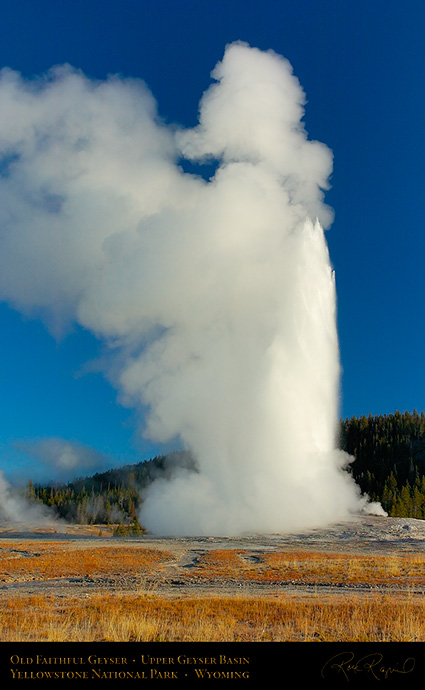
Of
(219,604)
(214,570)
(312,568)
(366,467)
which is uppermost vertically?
(366,467)

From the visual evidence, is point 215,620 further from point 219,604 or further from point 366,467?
point 366,467

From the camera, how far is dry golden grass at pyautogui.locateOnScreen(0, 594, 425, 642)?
11.9 m

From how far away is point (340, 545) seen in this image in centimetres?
4762

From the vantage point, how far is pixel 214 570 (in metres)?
30.4

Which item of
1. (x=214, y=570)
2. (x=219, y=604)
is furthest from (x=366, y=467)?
(x=219, y=604)

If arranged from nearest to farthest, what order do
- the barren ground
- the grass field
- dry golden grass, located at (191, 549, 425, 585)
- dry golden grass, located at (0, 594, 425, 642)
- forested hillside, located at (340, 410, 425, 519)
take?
dry golden grass, located at (0, 594, 425, 642), the grass field, the barren ground, dry golden grass, located at (191, 549, 425, 585), forested hillside, located at (340, 410, 425, 519)
